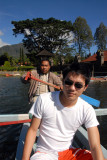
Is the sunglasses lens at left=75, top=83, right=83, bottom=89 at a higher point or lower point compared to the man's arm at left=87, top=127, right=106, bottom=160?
higher

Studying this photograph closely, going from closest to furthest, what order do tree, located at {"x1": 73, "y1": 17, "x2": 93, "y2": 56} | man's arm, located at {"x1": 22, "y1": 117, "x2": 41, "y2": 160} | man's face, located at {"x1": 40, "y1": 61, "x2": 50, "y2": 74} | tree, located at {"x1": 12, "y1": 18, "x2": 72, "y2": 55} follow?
man's arm, located at {"x1": 22, "y1": 117, "x2": 41, "y2": 160} < man's face, located at {"x1": 40, "y1": 61, "x2": 50, "y2": 74} < tree, located at {"x1": 12, "y1": 18, "x2": 72, "y2": 55} < tree, located at {"x1": 73, "y1": 17, "x2": 93, "y2": 56}

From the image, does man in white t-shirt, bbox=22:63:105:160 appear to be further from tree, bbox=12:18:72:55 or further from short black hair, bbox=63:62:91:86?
tree, bbox=12:18:72:55

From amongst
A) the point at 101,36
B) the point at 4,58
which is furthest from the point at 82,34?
the point at 4,58

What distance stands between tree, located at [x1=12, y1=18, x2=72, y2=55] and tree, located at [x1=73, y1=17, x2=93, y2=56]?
3912 mm

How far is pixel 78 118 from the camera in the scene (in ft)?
4.33

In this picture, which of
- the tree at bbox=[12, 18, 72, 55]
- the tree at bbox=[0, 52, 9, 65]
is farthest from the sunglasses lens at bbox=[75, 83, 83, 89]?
the tree at bbox=[0, 52, 9, 65]

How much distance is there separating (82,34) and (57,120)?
→ 36929mm

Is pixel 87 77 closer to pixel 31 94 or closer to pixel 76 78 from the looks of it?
pixel 76 78

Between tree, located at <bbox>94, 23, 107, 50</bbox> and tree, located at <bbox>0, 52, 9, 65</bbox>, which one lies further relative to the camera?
tree, located at <bbox>0, 52, 9, 65</bbox>

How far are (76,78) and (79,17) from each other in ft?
127

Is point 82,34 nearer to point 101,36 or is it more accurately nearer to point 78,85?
point 101,36

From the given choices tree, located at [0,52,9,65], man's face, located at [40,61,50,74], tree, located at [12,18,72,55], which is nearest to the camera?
man's face, located at [40,61,50,74]

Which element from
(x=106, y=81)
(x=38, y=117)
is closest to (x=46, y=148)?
(x=38, y=117)

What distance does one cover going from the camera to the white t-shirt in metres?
1.28
